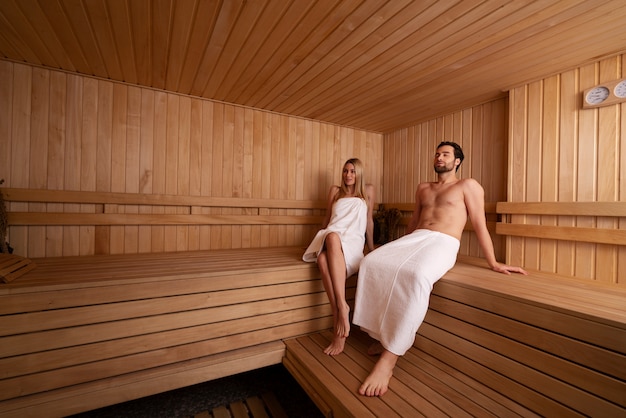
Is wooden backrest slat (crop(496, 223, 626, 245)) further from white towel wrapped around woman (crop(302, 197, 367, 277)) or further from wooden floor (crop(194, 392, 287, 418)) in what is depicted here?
wooden floor (crop(194, 392, 287, 418))

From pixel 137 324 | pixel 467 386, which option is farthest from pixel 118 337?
pixel 467 386

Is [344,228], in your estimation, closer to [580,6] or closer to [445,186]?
[445,186]

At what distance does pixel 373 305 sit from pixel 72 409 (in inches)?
63.7

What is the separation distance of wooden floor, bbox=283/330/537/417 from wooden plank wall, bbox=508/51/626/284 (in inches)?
49.5

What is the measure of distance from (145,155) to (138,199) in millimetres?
401

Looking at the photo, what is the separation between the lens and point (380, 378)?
4.48 feet

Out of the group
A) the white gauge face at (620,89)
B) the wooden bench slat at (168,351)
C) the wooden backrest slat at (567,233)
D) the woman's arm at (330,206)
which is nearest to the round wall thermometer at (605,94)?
the white gauge face at (620,89)

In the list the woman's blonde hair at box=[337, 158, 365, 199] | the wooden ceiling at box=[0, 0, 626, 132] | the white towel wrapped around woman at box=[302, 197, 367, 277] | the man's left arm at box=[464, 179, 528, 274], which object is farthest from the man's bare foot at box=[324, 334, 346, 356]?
the wooden ceiling at box=[0, 0, 626, 132]

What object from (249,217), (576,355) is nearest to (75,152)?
(249,217)

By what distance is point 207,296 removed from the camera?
1.70m

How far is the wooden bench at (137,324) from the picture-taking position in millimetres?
1333

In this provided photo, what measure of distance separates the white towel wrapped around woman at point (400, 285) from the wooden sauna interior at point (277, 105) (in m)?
1.06

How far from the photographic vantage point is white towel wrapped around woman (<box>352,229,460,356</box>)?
1445mm

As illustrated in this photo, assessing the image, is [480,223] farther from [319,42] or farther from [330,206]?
[319,42]
